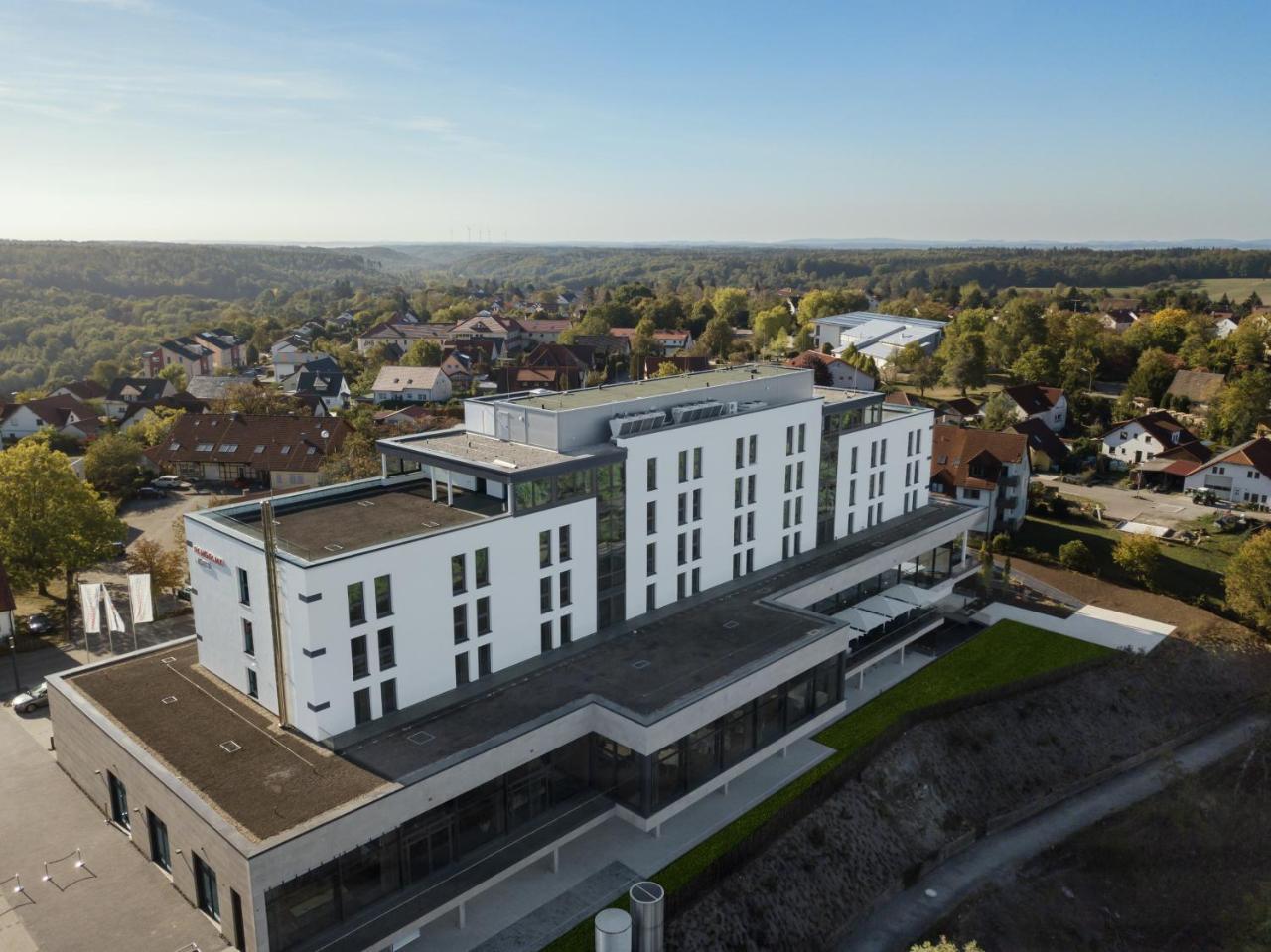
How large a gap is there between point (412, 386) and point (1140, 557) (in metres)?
75.5

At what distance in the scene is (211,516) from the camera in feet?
103

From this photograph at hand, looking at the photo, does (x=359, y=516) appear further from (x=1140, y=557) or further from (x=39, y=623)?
(x=1140, y=557)

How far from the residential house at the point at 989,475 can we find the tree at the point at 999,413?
68.9 ft

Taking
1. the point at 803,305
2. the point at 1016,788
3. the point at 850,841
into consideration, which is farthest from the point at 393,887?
the point at 803,305

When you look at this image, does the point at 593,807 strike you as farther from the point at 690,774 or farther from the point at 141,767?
the point at 141,767

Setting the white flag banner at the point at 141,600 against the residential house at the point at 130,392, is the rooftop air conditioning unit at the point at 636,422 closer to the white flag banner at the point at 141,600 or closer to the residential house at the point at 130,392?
the white flag banner at the point at 141,600

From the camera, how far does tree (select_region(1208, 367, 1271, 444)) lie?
83.0m

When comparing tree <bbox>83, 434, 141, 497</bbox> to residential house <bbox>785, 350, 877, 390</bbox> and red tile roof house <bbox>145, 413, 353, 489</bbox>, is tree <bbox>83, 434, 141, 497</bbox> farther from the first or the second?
residential house <bbox>785, 350, 877, 390</bbox>

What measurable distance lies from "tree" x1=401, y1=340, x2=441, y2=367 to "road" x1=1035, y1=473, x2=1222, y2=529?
73.0 meters

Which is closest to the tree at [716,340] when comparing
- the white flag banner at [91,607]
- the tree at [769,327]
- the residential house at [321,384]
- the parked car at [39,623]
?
the tree at [769,327]

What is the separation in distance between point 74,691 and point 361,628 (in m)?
10.9

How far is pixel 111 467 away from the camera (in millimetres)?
68312

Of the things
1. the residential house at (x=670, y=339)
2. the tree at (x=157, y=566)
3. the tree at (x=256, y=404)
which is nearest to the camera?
the tree at (x=157, y=566)

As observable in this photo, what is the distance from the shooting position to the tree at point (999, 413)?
3329 inches
